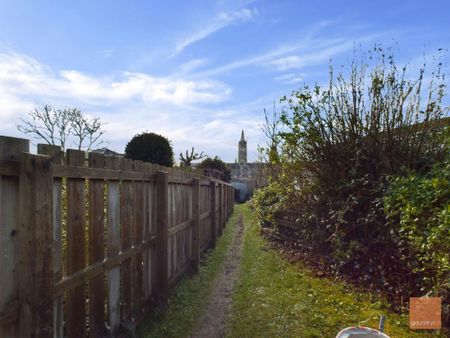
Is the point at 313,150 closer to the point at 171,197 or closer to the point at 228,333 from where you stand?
the point at 171,197

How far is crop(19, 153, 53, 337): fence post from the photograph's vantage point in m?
2.10

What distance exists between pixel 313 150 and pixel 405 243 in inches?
111

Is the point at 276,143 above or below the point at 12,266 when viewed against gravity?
above

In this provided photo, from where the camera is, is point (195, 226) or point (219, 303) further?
point (195, 226)

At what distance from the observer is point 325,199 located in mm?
7102

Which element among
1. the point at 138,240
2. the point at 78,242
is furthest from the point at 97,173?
the point at 138,240

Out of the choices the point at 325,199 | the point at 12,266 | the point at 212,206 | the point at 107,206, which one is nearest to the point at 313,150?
the point at 325,199

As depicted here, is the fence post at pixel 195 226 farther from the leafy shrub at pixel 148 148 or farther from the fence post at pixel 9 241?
the leafy shrub at pixel 148 148

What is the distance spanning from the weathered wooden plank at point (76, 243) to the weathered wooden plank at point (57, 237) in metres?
0.14

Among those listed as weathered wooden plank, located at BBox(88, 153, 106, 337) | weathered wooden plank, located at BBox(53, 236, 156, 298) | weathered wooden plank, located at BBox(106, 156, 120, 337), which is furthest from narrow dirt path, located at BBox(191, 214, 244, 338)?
weathered wooden plank, located at BBox(88, 153, 106, 337)

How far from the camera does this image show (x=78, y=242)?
2859 millimetres

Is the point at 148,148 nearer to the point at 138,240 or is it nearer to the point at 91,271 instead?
the point at 138,240

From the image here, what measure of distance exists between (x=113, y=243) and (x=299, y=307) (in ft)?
8.49

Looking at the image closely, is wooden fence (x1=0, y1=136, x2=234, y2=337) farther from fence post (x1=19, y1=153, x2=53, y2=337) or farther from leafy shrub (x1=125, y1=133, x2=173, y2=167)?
leafy shrub (x1=125, y1=133, x2=173, y2=167)
